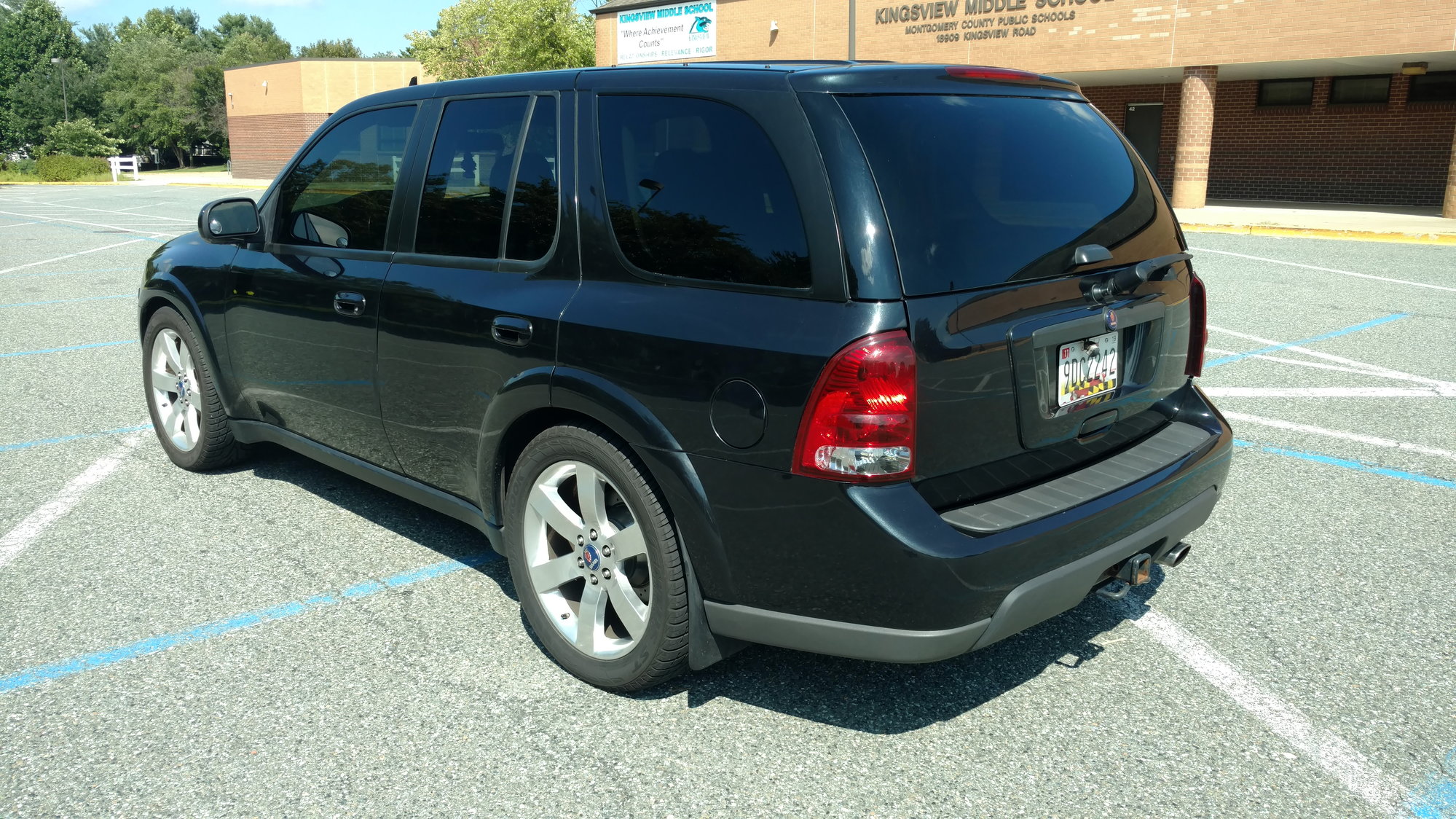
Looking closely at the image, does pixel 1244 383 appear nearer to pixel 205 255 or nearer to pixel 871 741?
pixel 871 741

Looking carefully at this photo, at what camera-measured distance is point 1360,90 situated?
1038 inches

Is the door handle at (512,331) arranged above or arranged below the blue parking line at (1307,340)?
above

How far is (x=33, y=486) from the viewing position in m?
5.25

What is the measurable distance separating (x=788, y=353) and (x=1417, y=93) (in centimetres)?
2882

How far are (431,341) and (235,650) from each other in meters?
1.18

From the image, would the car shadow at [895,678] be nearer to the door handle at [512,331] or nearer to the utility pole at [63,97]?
the door handle at [512,331]

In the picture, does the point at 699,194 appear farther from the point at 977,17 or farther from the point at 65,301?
the point at 977,17

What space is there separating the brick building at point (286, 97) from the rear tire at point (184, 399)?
49.8m

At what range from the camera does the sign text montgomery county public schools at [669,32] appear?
33844 millimetres

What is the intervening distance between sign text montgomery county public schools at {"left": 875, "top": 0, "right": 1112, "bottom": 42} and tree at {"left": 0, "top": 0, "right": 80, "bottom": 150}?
93289mm

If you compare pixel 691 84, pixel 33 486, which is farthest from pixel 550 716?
pixel 33 486

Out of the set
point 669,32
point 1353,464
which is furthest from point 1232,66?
point 1353,464

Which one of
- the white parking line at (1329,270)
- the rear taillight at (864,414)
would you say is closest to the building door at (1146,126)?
the white parking line at (1329,270)

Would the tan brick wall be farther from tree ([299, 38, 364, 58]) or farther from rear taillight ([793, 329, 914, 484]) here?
tree ([299, 38, 364, 58])
